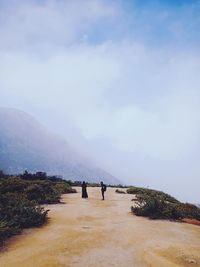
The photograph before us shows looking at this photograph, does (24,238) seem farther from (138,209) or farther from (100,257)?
(138,209)

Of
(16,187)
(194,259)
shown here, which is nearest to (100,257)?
(194,259)

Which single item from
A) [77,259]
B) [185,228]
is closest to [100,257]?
[77,259]

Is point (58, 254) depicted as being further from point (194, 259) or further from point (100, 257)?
point (194, 259)

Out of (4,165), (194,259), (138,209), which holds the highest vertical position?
(4,165)

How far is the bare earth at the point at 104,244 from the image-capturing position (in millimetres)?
9289

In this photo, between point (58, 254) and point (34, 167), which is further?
point (34, 167)

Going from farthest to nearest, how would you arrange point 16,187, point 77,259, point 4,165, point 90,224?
1. point 4,165
2. point 16,187
3. point 90,224
4. point 77,259

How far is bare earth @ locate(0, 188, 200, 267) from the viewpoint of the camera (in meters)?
9.29

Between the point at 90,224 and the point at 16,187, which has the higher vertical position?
the point at 16,187

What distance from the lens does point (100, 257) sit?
956cm

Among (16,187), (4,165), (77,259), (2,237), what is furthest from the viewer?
(4,165)

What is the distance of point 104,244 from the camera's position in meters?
11.0

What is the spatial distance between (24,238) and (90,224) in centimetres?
344

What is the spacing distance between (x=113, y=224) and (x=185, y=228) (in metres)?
3.20
